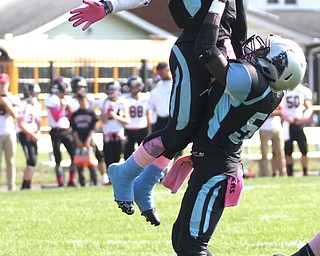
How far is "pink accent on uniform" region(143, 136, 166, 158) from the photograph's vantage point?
18.0 ft

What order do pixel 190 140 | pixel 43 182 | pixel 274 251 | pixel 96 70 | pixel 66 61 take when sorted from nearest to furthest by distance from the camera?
pixel 190 140, pixel 274 251, pixel 43 182, pixel 66 61, pixel 96 70

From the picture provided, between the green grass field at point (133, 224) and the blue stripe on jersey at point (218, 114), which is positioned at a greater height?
the blue stripe on jersey at point (218, 114)

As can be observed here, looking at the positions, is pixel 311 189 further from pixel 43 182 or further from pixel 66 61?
pixel 66 61

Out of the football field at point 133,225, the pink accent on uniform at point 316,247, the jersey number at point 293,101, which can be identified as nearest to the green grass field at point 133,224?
the football field at point 133,225

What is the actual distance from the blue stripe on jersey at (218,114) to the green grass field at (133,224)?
1.91 m

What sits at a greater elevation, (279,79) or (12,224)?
(279,79)

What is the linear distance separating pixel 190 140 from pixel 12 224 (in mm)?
4188

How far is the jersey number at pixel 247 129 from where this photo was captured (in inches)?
202

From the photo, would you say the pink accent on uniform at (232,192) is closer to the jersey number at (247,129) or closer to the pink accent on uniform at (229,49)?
the jersey number at (247,129)

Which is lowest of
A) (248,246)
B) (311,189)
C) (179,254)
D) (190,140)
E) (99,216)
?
(311,189)

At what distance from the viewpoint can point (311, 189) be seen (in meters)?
12.3

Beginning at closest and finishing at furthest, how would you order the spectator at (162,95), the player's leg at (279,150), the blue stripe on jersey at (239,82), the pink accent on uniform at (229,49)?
the blue stripe on jersey at (239,82) → the pink accent on uniform at (229,49) → the spectator at (162,95) → the player's leg at (279,150)

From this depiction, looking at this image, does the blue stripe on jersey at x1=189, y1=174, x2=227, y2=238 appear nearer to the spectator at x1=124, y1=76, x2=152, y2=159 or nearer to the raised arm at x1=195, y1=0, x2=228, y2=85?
the raised arm at x1=195, y1=0, x2=228, y2=85

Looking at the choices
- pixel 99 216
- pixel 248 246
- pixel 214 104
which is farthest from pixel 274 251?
pixel 99 216
